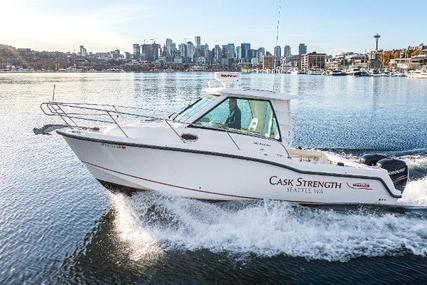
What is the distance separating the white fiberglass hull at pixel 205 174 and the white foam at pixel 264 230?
0.91ft

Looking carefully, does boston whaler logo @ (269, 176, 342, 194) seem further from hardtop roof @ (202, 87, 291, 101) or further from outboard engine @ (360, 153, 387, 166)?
hardtop roof @ (202, 87, 291, 101)

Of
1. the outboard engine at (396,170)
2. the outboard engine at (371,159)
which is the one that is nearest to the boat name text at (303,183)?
the outboard engine at (396,170)

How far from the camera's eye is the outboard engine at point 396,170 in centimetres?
1098

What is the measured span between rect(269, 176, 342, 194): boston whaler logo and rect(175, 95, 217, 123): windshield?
7.25 feet

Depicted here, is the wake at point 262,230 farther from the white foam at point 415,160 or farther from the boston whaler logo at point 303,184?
the white foam at point 415,160

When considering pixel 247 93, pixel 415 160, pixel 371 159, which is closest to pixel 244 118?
pixel 247 93

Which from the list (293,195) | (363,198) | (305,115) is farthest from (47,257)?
(305,115)

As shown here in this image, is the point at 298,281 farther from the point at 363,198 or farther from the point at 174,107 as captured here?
the point at 174,107

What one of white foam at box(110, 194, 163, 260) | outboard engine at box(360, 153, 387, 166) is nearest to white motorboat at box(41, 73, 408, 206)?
outboard engine at box(360, 153, 387, 166)

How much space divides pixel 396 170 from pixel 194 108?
5168 millimetres

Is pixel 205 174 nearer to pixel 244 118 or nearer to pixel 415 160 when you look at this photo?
pixel 244 118

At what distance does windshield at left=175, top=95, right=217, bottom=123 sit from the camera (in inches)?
397

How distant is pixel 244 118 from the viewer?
1020cm

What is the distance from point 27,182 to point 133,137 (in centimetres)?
558
